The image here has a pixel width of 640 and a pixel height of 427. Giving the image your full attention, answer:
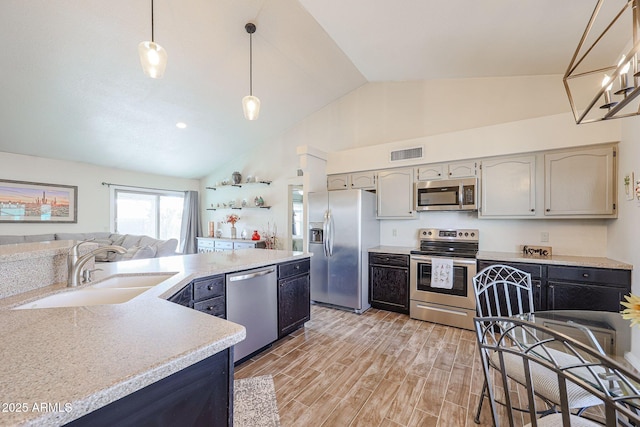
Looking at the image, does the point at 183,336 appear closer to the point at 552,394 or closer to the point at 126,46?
the point at 552,394

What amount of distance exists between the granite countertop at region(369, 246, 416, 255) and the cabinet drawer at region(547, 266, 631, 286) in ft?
4.80

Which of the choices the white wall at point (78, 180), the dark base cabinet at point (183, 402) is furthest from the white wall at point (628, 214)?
the white wall at point (78, 180)

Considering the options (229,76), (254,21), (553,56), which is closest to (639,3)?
(553,56)

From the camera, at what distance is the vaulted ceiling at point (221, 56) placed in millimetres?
2398

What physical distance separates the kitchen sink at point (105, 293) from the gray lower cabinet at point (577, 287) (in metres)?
3.37

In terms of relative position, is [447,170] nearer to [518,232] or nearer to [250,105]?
[518,232]

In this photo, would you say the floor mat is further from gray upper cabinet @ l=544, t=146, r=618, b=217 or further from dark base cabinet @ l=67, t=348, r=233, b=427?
gray upper cabinet @ l=544, t=146, r=618, b=217

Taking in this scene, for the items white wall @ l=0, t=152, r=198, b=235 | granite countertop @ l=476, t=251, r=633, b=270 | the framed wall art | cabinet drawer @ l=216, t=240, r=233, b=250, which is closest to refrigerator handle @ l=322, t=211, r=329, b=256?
granite countertop @ l=476, t=251, r=633, b=270

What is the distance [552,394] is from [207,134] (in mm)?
5413

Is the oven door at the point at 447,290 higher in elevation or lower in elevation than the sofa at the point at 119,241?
lower

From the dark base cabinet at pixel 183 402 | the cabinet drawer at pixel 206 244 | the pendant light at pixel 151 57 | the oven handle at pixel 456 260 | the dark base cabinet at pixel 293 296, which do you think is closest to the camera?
the dark base cabinet at pixel 183 402

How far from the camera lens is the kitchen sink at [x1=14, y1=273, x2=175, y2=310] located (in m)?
1.27

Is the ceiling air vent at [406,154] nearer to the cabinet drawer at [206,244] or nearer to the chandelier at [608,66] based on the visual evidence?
the chandelier at [608,66]

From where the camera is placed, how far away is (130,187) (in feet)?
19.3
